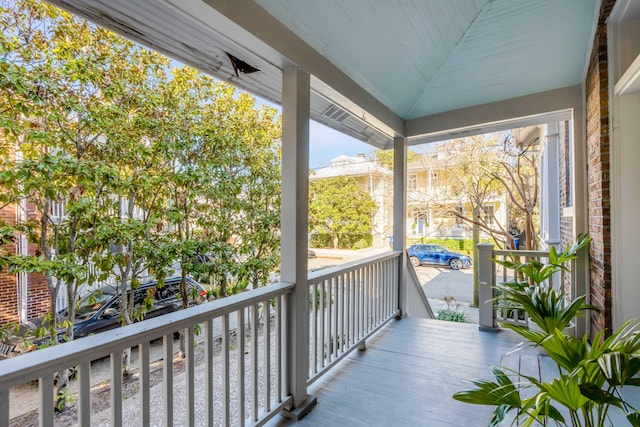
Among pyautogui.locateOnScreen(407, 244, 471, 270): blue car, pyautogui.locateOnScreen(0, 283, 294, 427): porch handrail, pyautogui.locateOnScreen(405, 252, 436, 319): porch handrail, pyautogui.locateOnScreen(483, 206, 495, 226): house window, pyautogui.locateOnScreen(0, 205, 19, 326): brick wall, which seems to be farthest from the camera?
pyautogui.locateOnScreen(407, 244, 471, 270): blue car

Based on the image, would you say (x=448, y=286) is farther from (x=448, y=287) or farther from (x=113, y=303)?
(x=113, y=303)

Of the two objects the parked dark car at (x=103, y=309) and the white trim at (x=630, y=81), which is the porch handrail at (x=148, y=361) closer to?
the parked dark car at (x=103, y=309)

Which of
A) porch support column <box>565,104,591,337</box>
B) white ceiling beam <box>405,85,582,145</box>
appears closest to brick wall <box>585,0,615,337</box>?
porch support column <box>565,104,591,337</box>

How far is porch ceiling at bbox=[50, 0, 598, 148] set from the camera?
169cm

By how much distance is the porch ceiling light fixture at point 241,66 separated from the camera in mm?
2082

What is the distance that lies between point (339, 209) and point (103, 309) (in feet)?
9.97

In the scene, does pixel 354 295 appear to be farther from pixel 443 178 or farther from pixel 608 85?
pixel 443 178

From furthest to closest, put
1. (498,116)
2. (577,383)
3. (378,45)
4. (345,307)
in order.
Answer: (498,116) → (345,307) → (378,45) → (577,383)

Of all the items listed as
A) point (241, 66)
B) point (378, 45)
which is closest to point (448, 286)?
point (378, 45)

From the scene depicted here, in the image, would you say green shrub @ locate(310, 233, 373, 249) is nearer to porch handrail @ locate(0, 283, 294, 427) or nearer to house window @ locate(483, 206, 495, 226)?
porch handrail @ locate(0, 283, 294, 427)

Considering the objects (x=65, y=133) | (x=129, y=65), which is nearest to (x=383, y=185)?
(x=129, y=65)

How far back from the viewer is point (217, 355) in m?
3.33

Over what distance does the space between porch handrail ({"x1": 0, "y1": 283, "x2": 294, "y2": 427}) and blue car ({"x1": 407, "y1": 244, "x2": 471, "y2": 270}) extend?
26.3ft

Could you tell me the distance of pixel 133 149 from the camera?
7.51 ft
